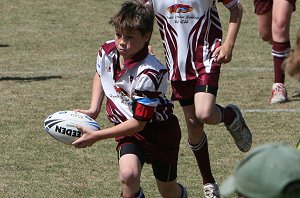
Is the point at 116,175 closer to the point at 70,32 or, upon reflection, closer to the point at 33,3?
the point at 70,32

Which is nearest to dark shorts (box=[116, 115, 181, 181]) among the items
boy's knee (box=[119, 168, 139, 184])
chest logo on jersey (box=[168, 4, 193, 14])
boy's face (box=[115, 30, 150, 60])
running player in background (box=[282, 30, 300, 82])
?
boy's knee (box=[119, 168, 139, 184])

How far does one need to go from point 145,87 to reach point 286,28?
4726mm

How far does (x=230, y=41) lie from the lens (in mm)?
7094

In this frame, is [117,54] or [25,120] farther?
[25,120]

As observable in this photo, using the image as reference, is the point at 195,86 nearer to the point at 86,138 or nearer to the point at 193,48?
the point at 193,48

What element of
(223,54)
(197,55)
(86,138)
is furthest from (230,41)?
(86,138)

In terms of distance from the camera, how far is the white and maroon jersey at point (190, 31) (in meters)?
7.29

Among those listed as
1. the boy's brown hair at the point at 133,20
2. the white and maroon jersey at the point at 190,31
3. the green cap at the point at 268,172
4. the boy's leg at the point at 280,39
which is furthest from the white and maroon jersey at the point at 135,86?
the boy's leg at the point at 280,39

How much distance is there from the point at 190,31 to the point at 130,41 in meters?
1.46

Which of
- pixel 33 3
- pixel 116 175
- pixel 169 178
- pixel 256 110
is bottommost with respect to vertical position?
pixel 33 3

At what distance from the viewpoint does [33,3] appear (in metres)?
18.9

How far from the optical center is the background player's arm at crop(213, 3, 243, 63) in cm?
707

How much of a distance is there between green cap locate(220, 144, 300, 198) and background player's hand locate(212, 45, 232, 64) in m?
3.86

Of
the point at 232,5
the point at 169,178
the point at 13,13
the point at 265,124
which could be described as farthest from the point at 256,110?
the point at 13,13
